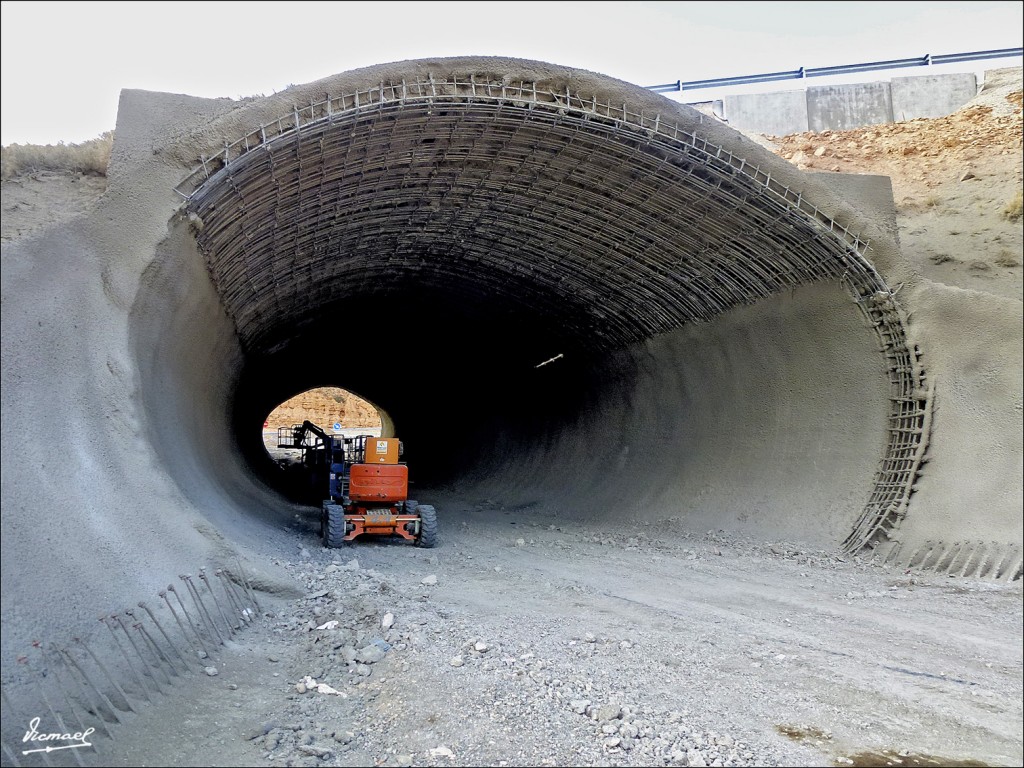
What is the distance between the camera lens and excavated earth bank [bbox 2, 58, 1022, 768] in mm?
6406

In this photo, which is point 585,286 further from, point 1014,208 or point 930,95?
point 930,95

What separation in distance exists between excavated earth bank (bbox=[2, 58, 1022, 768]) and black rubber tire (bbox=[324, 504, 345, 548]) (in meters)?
0.94

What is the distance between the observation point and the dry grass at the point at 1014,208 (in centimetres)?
823

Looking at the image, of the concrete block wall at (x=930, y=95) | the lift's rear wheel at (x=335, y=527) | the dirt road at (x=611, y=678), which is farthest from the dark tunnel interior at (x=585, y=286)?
the concrete block wall at (x=930, y=95)

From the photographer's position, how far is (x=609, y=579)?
9523 millimetres

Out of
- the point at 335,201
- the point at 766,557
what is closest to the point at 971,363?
the point at 766,557

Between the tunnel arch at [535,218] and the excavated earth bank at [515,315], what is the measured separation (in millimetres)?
50

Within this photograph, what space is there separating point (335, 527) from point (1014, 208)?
968 cm

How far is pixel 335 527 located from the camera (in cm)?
1169

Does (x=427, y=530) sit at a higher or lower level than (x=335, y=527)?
lower

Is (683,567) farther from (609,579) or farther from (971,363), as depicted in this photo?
(971,363)

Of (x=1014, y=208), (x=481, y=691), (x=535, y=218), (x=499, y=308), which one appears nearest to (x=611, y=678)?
(x=481, y=691)

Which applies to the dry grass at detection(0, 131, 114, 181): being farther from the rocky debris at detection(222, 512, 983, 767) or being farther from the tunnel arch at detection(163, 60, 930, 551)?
the rocky debris at detection(222, 512, 983, 767)

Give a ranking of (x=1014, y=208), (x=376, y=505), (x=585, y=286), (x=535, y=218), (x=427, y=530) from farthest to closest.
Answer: (x=585, y=286) < (x=376, y=505) < (x=535, y=218) < (x=427, y=530) < (x=1014, y=208)
